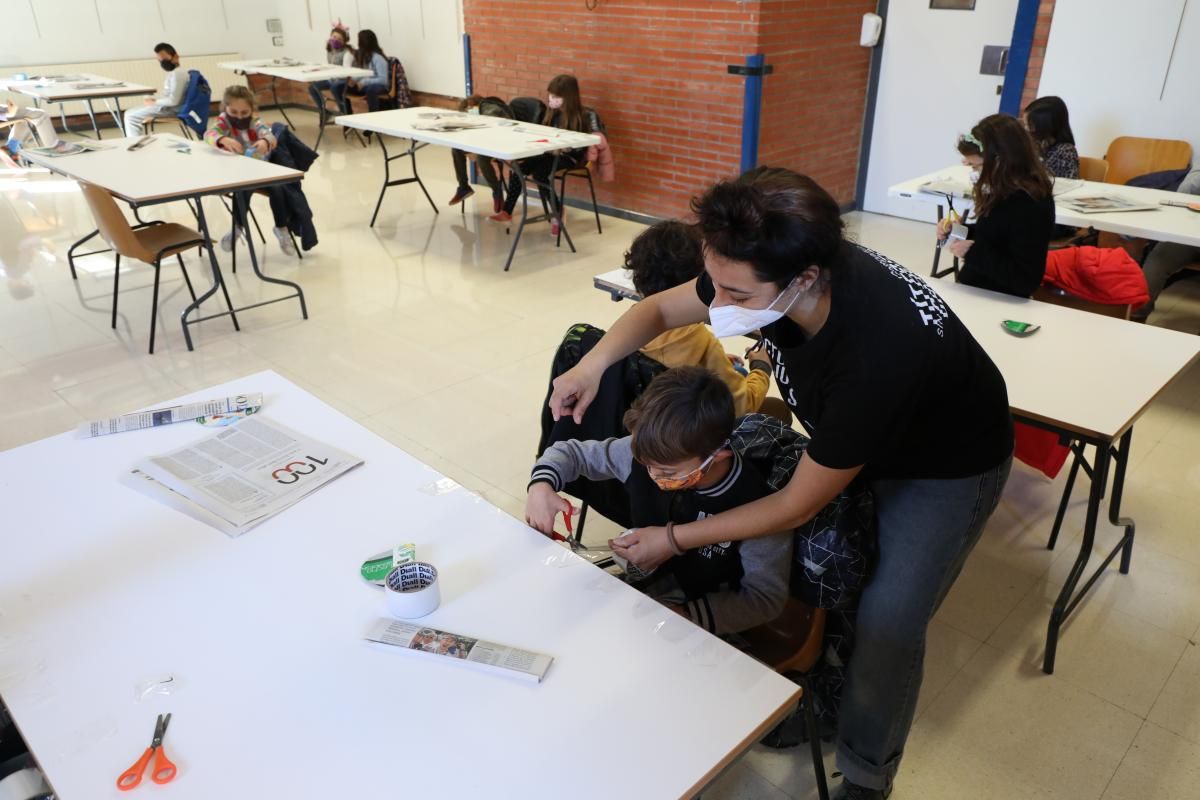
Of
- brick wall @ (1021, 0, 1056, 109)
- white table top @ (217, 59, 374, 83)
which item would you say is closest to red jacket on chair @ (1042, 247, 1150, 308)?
brick wall @ (1021, 0, 1056, 109)

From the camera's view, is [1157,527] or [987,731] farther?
[1157,527]

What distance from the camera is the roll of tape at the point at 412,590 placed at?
1311mm

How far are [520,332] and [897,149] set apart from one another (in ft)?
11.0

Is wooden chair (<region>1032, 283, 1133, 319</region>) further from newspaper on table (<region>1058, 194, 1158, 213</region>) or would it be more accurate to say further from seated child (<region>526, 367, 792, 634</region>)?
seated child (<region>526, 367, 792, 634</region>)

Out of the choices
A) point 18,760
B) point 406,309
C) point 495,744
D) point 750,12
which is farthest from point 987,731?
point 750,12

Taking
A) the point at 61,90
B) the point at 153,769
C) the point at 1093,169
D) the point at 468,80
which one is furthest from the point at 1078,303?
the point at 61,90

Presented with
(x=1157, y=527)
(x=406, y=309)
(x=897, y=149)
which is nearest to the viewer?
(x=1157, y=527)

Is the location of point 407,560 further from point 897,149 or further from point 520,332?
point 897,149

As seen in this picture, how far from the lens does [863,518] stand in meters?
1.51

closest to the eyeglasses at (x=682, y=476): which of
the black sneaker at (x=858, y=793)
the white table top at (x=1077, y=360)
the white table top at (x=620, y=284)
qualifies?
the black sneaker at (x=858, y=793)

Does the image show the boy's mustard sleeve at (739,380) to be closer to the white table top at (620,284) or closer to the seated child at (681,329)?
the seated child at (681,329)

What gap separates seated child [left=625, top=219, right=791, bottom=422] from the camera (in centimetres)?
Answer: 214

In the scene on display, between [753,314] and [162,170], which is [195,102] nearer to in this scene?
[162,170]

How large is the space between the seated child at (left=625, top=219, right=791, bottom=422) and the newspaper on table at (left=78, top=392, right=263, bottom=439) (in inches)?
37.8
